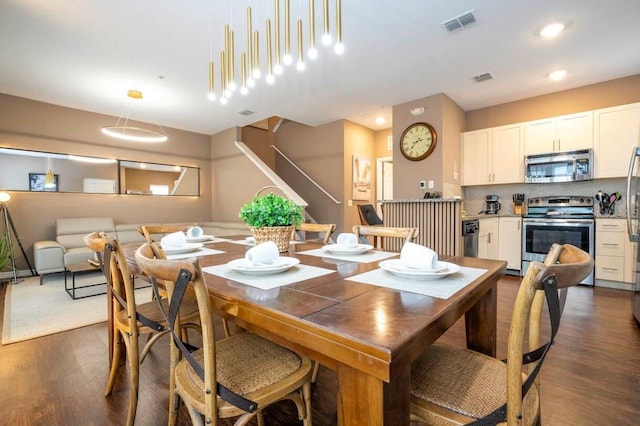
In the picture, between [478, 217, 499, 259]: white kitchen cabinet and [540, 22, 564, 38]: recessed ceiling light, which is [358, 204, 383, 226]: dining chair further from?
[540, 22, 564, 38]: recessed ceiling light

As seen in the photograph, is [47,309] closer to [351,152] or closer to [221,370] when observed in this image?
[221,370]

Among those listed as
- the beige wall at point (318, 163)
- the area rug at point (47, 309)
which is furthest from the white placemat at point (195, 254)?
the beige wall at point (318, 163)

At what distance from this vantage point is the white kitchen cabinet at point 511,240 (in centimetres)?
410

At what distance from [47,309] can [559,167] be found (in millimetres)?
6325

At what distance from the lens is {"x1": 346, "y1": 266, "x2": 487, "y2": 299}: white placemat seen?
2.93 ft

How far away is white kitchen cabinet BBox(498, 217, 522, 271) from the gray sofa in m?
3.95

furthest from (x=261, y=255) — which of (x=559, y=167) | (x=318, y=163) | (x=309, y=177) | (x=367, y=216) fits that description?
(x=309, y=177)

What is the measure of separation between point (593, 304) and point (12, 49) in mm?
6593

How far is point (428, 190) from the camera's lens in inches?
179

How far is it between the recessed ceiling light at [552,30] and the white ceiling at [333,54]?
0.26 feet

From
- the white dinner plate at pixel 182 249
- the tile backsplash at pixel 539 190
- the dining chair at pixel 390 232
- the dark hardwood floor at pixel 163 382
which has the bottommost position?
the dark hardwood floor at pixel 163 382

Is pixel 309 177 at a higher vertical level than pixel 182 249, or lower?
higher

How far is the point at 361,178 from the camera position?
6.16 metres

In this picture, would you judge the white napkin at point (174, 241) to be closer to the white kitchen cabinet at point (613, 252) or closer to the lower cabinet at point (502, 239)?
the lower cabinet at point (502, 239)
